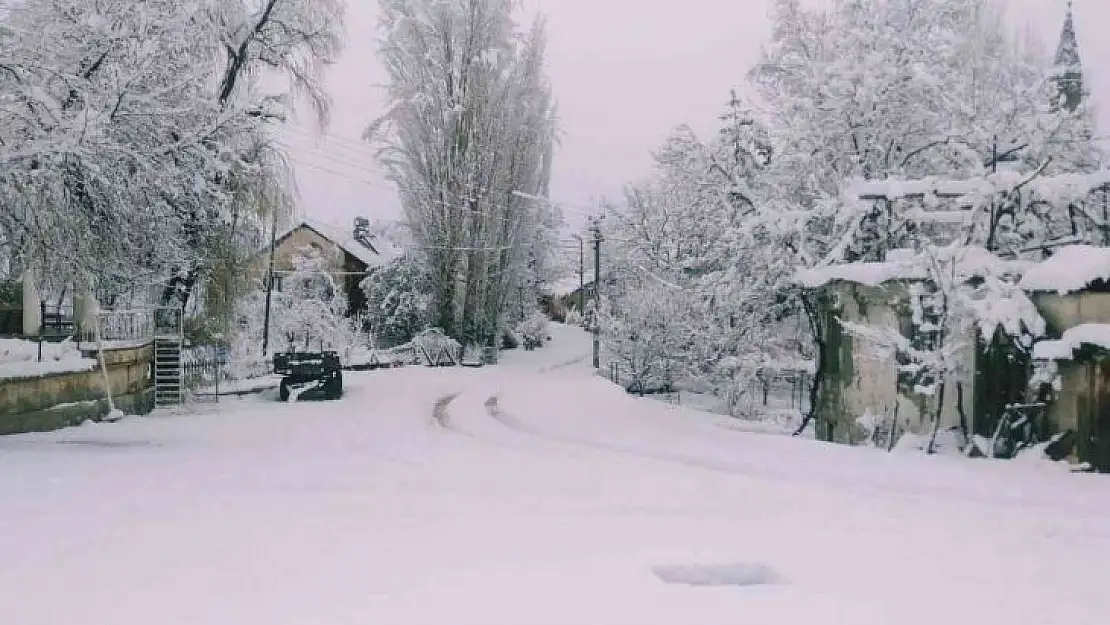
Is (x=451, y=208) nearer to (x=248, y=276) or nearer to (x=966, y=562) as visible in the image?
(x=248, y=276)

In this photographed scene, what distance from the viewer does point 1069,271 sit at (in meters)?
10.9

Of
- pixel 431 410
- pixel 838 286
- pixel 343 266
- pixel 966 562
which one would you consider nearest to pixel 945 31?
pixel 838 286

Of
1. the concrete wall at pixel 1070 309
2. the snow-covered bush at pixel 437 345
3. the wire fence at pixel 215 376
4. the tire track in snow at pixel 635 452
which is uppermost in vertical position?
the concrete wall at pixel 1070 309

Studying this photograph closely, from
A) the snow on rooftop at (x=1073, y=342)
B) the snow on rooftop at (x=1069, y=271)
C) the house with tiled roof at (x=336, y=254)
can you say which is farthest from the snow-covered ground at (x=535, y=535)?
the house with tiled roof at (x=336, y=254)

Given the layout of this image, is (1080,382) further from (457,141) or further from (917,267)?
(457,141)

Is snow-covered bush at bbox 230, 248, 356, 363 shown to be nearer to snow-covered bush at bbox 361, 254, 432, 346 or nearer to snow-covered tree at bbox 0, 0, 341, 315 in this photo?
snow-covered bush at bbox 361, 254, 432, 346

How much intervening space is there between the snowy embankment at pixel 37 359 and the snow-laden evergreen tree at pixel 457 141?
70.2ft

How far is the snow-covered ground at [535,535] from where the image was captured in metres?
4.93

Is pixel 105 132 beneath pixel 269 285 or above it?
above

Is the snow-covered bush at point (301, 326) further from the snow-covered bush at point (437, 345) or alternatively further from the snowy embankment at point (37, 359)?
the snowy embankment at point (37, 359)

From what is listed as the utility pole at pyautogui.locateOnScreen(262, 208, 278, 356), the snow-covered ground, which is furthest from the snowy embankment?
the utility pole at pyautogui.locateOnScreen(262, 208, 278, 356)

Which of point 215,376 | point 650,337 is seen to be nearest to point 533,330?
point 650,337

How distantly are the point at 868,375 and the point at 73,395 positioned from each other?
12.4 metres

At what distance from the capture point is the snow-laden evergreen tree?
3650 cm
